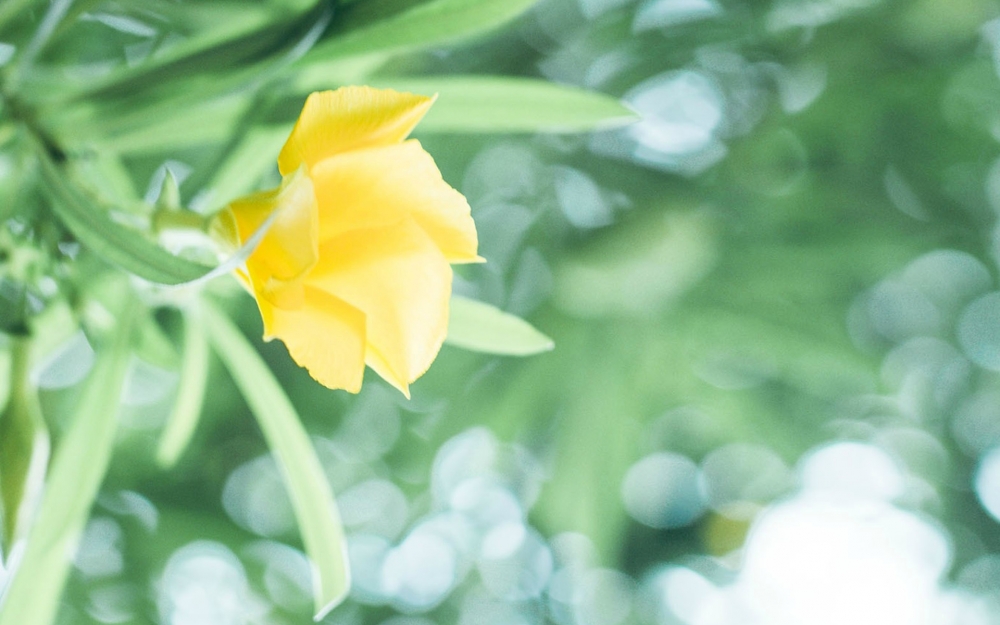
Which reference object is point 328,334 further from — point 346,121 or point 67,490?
point 67,490

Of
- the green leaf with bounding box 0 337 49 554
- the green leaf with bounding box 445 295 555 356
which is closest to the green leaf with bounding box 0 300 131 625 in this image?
the green leaf with bounding box 0 337 49 554

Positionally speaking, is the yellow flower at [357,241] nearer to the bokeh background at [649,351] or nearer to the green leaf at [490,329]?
the green leaf at [490,329]

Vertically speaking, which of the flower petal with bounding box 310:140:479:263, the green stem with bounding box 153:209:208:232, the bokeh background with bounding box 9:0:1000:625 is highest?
the flower petal with bounding box 310:140:479:263

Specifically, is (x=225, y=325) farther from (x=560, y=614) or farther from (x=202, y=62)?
(x=560, y=614)

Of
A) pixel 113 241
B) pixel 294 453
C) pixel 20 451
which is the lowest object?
pixel 294 453

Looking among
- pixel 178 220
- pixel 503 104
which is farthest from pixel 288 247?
pixel 503 104

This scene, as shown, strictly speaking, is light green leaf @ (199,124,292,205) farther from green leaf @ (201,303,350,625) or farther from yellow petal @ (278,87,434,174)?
yellow petal @ (278,87,434,174)
